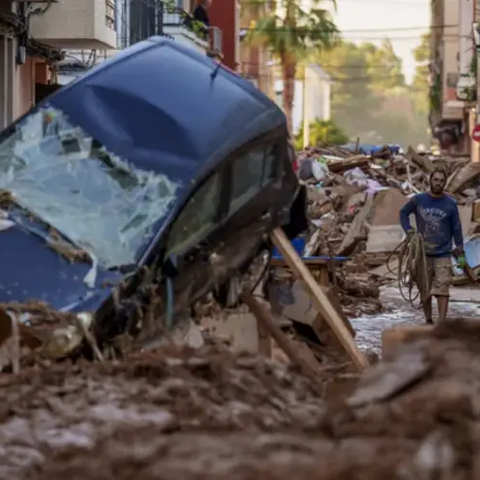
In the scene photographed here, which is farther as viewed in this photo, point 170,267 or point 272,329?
point 272,329

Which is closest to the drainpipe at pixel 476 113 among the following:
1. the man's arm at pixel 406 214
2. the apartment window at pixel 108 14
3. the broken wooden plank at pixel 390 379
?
the apartment window at pixel 108 14

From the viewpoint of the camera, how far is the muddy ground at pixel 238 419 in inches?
159

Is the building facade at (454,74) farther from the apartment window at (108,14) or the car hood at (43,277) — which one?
the car hood at (43,277)

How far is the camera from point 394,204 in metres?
25.1

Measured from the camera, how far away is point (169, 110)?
8.42 meters

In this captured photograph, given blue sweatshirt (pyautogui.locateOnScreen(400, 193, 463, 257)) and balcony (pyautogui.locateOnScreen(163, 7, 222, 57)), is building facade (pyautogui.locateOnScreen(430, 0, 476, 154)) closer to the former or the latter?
balcony (pyautogui.locateOnScreen(163, 7, 222, 57))

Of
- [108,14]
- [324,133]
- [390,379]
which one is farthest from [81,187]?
[324,133]

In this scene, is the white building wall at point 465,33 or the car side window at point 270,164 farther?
the white building wall at point 465,33

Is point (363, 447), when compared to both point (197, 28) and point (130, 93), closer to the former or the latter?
point (130, 93)

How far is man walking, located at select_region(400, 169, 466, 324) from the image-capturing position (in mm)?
13578

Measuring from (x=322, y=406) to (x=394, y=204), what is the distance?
20.0 meters

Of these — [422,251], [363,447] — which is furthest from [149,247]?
[422,251]

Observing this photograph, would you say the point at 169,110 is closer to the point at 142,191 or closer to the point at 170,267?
the point at 142,191

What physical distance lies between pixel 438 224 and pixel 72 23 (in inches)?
399
